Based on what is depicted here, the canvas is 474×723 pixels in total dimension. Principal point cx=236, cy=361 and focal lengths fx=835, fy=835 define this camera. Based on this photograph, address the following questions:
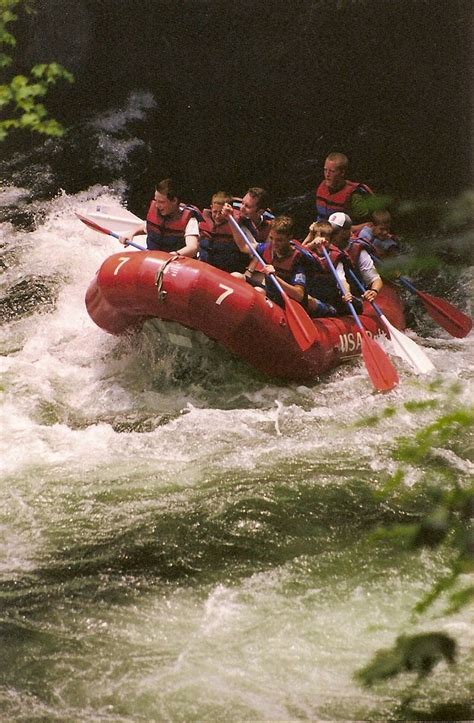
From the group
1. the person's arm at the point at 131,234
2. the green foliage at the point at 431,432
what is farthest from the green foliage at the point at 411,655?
the person's arm at the point at 131,234

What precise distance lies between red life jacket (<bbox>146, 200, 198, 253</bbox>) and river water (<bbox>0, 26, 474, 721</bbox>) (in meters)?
0.42

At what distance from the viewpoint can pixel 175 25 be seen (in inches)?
209

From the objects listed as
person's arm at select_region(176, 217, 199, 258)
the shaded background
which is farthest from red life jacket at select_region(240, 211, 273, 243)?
the shaded background

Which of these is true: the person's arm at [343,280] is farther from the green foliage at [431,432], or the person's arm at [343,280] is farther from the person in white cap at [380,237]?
the green foliage at [431,432]

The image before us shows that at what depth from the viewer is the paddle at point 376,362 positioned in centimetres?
309

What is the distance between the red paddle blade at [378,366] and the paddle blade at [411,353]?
0.07 meters

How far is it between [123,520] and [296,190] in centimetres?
325

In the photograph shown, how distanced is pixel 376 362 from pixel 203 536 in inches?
45.0

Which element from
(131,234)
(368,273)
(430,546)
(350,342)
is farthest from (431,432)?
(131,234)

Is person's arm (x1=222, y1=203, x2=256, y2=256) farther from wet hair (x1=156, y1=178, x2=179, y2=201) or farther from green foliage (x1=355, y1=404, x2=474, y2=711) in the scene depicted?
green foliage (x1=355, y1=404, x2=474, y2=711)

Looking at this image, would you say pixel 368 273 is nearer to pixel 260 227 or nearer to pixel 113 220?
pixel 260 227

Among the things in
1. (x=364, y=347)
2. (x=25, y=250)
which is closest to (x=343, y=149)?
(x=25, y=250)

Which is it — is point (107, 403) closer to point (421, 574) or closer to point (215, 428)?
point (215, 428)

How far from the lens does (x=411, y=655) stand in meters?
0.84
